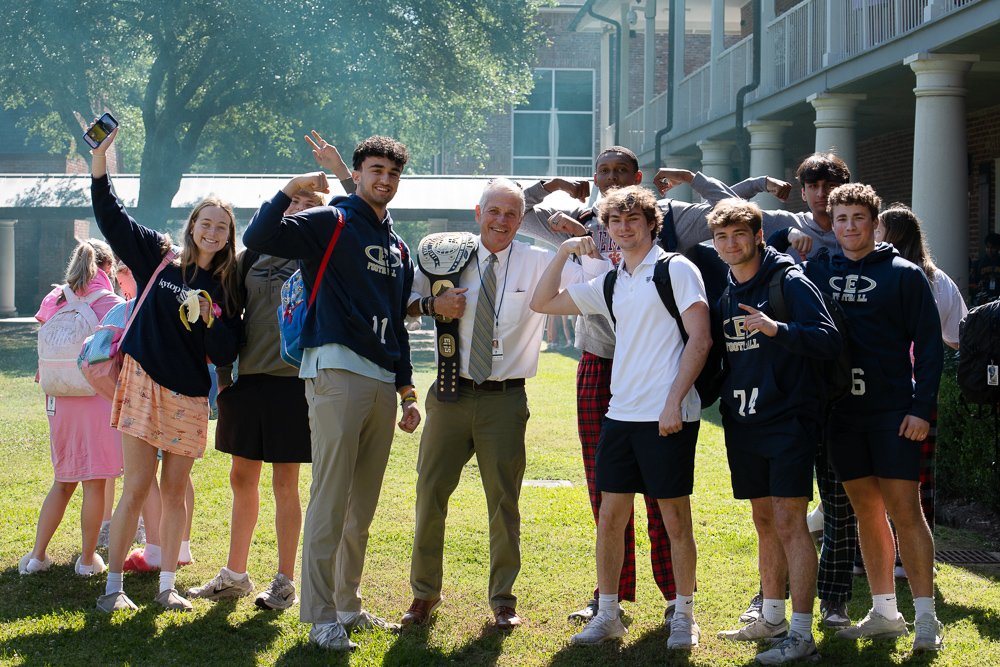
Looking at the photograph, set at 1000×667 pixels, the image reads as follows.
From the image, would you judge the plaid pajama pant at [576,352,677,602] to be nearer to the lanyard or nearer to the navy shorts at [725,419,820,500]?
the lanyard

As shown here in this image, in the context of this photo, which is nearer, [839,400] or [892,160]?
[839,400]

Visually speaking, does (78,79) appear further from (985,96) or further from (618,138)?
(985,96)

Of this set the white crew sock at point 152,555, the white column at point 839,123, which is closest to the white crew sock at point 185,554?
the white crew sock at point 152,555

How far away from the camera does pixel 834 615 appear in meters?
5.18

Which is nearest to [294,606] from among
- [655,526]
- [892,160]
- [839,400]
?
[655,526]

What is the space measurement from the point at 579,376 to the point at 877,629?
68.5 inches

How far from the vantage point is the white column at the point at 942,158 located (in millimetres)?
11906

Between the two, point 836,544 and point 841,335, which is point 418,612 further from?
point 841,335

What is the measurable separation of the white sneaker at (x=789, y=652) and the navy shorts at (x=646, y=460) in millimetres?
716

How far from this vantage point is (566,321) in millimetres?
24453

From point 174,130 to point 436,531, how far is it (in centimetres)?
2498

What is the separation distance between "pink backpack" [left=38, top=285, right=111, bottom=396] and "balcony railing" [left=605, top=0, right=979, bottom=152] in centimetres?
866

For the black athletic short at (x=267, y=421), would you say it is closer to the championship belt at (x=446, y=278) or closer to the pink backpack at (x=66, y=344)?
the championship belt at (x=446, y=278)

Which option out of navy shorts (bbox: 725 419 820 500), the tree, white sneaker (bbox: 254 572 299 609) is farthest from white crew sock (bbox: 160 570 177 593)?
the tree
